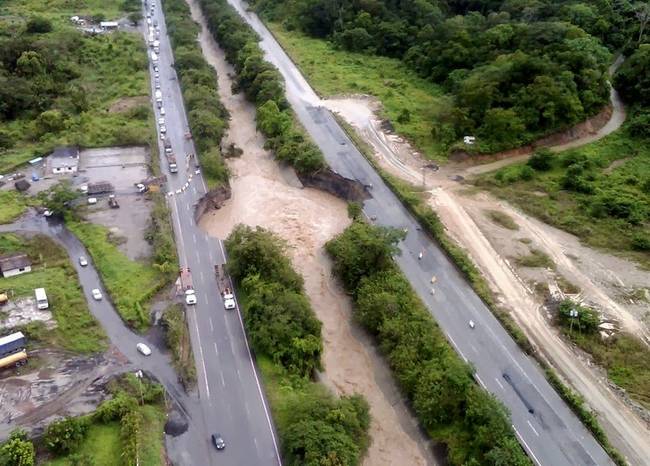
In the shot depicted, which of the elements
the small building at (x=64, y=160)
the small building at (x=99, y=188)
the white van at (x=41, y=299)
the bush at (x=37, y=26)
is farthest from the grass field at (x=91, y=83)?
the white van at (x=41, y=299)

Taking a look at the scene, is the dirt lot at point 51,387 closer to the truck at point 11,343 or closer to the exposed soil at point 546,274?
the truck at point 11,343

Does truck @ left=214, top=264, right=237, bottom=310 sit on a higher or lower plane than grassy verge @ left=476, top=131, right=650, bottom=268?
lower

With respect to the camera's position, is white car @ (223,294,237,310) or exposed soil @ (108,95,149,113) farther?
exposed soil @ (108,95,149,113)

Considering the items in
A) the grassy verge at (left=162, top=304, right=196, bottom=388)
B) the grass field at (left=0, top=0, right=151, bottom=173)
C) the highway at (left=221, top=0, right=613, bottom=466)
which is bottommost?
the grass field at (left=0, top=0, right=151, bottom=173)

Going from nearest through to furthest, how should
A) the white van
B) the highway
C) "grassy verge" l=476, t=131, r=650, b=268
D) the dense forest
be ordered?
the highway, the white van, "grassy verge" l=476, t=131, r=650, b=268, the dense forest

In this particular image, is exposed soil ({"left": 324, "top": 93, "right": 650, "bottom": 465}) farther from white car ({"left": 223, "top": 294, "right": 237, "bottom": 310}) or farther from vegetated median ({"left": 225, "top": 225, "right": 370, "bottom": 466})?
white car ({"left": 223, "top": 294, "right": 237, "bottom": 310})

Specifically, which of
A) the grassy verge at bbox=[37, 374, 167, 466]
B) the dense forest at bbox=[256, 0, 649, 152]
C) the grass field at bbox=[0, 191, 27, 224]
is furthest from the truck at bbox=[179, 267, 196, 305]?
the dense forest at bbox=[256, 0, 649, 152]

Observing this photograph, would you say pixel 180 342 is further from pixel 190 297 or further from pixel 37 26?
pixel 37 26

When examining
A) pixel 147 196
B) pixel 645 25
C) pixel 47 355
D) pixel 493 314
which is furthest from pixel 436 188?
pixel 645 25
